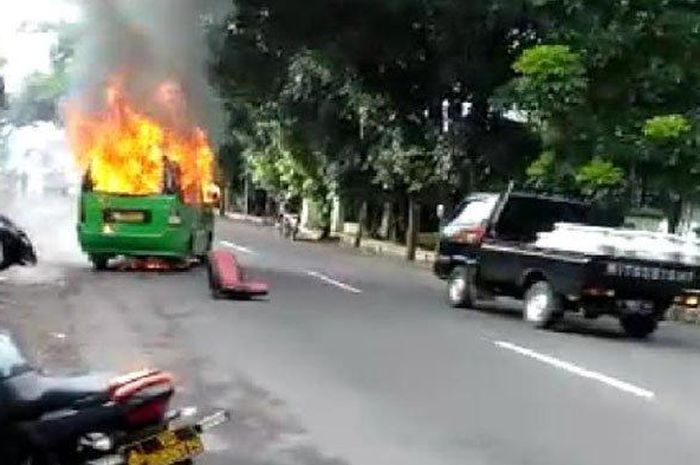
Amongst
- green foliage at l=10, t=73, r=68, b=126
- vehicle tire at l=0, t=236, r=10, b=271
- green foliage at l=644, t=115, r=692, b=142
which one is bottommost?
vehicle tire at l=0, t=236, r=10, b=271

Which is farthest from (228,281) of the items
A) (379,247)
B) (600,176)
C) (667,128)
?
(379,247)

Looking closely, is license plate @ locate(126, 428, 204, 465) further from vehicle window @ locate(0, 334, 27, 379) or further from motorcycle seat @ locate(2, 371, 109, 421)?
vehicle window @ locate(0, 334, 27, 379)

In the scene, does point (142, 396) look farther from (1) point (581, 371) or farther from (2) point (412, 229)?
(2) point (412, 229)

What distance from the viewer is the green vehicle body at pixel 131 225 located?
950 inches

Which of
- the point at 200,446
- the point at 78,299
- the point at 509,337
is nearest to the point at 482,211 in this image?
the point at 509,337

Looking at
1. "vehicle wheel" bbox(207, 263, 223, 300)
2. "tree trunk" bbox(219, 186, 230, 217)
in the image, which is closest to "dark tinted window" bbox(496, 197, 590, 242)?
"vehicle wheel" bbox(207, 263, 223, 300)

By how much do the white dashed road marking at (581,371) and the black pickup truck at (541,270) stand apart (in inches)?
87.1

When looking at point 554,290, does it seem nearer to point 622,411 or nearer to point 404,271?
point 622,411

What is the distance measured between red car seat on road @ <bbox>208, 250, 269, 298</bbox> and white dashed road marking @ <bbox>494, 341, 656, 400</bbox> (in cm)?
557

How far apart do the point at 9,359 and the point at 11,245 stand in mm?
2756

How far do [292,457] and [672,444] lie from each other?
2.73 m

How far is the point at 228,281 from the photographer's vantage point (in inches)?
774

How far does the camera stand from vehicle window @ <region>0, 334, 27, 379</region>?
622cm

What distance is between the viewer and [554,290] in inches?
679
